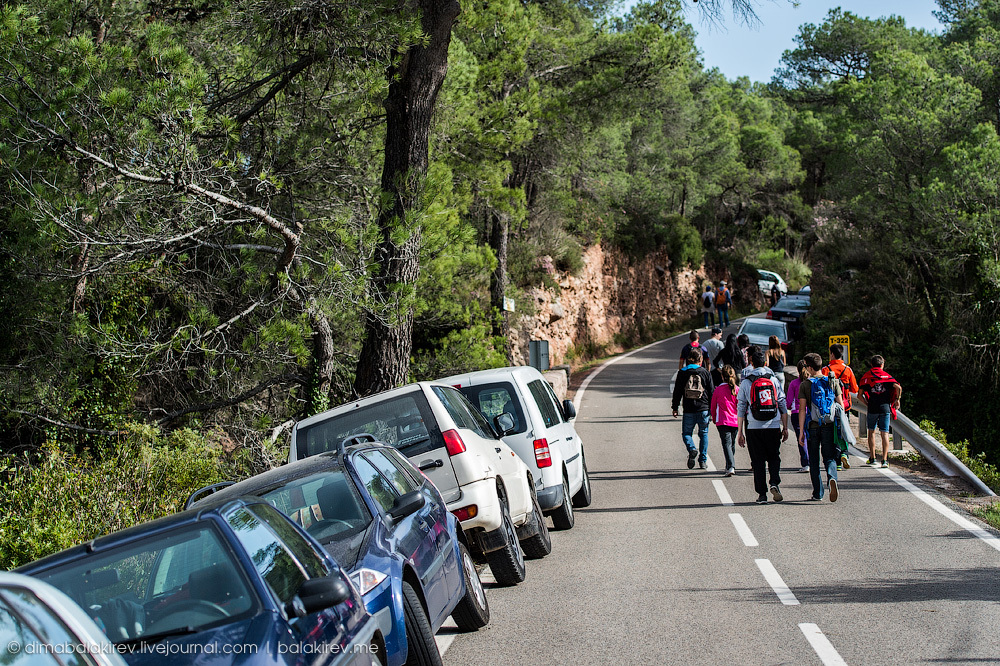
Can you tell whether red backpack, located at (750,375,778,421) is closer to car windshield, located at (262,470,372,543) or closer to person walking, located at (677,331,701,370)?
person walking, located at (677,331,701,370)

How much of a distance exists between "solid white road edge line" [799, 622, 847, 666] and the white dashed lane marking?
284 centimetres

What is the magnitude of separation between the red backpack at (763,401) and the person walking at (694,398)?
265cm

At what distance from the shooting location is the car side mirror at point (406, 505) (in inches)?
224

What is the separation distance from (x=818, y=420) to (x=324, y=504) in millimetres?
7704

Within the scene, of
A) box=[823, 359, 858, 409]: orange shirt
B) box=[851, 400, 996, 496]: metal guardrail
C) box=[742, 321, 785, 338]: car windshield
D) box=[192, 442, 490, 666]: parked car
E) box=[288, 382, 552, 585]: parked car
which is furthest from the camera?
box=[742, 321, 785, 338]: car windshield

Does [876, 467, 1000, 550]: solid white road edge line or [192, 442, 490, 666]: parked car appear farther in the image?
[876, 467, 1000, 550]: solid white road edge line

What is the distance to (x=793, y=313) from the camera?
37281 mm

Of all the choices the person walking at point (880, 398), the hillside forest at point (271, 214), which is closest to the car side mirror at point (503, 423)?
the hillside forest at point (271, 214)

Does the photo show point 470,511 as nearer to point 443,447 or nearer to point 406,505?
point 443,447

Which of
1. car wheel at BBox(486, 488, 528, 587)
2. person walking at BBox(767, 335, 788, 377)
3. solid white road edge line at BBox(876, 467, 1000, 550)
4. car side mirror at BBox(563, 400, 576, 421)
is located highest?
person walking at BBox(767, 335, 788, 377)

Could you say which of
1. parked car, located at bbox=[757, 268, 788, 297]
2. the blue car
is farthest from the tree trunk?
parked car, located at bbox=[757, 268, 788, 297]

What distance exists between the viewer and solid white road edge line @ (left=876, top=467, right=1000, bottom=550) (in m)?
9.44

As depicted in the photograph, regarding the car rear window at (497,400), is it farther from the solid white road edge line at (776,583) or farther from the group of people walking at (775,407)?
the group of people walking at (775,407)

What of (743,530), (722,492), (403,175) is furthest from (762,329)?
(743,530)
